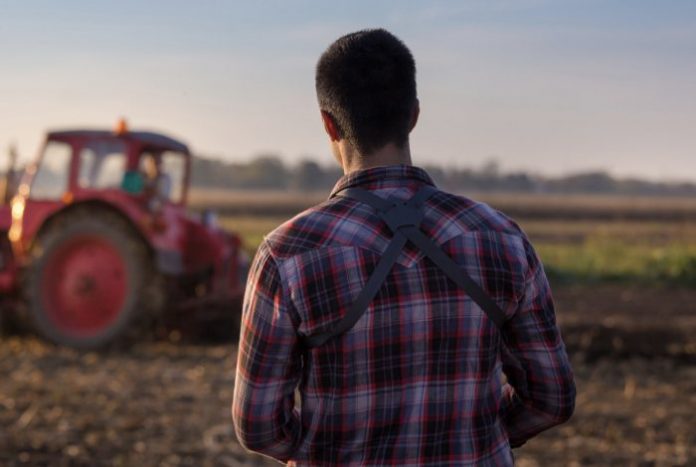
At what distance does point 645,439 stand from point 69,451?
298 cm

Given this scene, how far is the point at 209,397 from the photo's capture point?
6.29 metres

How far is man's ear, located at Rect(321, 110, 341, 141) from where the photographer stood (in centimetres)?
192

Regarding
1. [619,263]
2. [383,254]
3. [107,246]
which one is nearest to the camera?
[383,254]

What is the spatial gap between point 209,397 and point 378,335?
4672mm

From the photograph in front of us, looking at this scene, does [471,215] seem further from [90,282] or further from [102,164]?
[102,164]

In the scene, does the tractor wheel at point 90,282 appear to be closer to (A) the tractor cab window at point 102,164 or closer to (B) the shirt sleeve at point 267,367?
(A) the tractor cab window at point 102,164

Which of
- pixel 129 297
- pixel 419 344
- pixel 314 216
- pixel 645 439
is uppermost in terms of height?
pixel 314 216

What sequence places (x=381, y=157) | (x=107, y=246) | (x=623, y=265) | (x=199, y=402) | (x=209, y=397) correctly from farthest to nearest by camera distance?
(x=623, y=265) < (x=107, y=246) < (x=209, y=397) < (x=199, y=402) < (x=381, y=157)

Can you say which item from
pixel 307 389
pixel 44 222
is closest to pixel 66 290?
pixel 44 222

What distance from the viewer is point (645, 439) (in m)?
5.39

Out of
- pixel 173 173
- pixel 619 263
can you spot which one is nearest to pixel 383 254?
pixel 173 173

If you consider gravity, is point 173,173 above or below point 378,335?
above

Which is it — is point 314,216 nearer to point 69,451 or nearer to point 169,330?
point 69,451

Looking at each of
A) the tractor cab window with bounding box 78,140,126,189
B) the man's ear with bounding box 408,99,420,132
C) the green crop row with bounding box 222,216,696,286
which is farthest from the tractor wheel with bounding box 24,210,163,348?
the man's ear with bounding box 408,99,420,132
